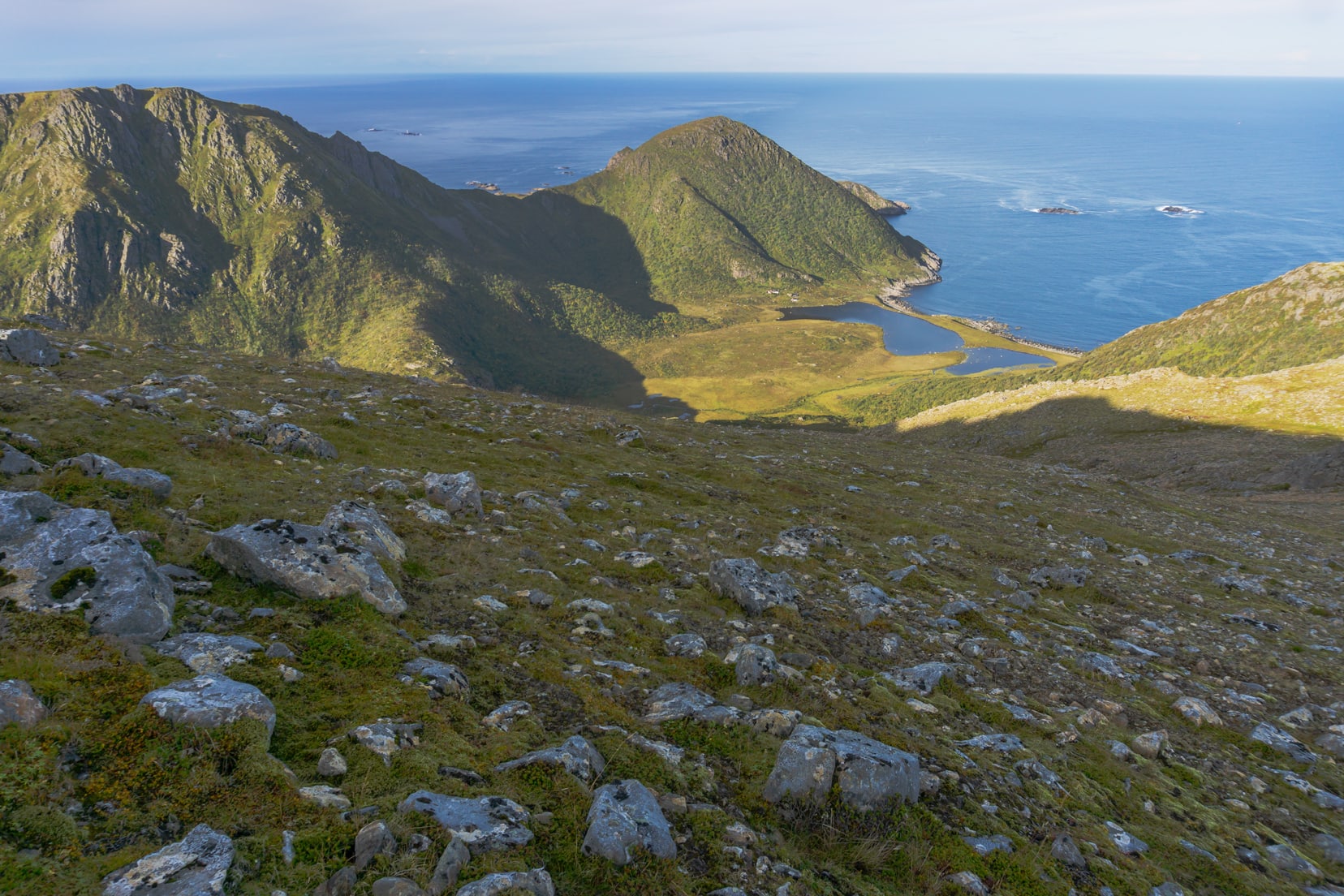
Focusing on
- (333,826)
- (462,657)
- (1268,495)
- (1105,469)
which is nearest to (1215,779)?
(462,657)

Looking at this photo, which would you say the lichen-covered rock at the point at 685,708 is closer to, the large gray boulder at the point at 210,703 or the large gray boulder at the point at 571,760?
the large gray boulder at the point at 571,760

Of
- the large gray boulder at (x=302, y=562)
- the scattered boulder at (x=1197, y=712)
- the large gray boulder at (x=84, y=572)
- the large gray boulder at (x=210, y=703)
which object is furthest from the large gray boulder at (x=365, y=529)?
the scattered boulder at (x=1197, y=712)

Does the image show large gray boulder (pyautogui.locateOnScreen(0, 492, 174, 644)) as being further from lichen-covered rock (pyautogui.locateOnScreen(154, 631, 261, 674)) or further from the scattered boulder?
the scattered boulder

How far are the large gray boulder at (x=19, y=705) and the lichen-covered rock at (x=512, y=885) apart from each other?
5189mm

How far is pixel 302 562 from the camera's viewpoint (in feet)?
39.6

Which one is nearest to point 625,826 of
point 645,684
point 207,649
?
point 645,684

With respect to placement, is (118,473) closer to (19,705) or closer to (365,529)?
(365,529)

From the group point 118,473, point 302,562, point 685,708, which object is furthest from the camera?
point 118,473

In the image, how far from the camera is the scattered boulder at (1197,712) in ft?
51.5

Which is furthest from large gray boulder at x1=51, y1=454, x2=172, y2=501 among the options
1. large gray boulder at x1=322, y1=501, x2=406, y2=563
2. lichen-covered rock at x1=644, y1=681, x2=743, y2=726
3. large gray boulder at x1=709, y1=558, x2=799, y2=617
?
large gray boulder at x1=709, y1=558, x2=799, y2=617

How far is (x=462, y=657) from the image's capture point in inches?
453

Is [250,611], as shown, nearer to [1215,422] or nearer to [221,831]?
[221,831]

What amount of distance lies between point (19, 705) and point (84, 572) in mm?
3269

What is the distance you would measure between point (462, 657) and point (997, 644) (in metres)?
15.0
